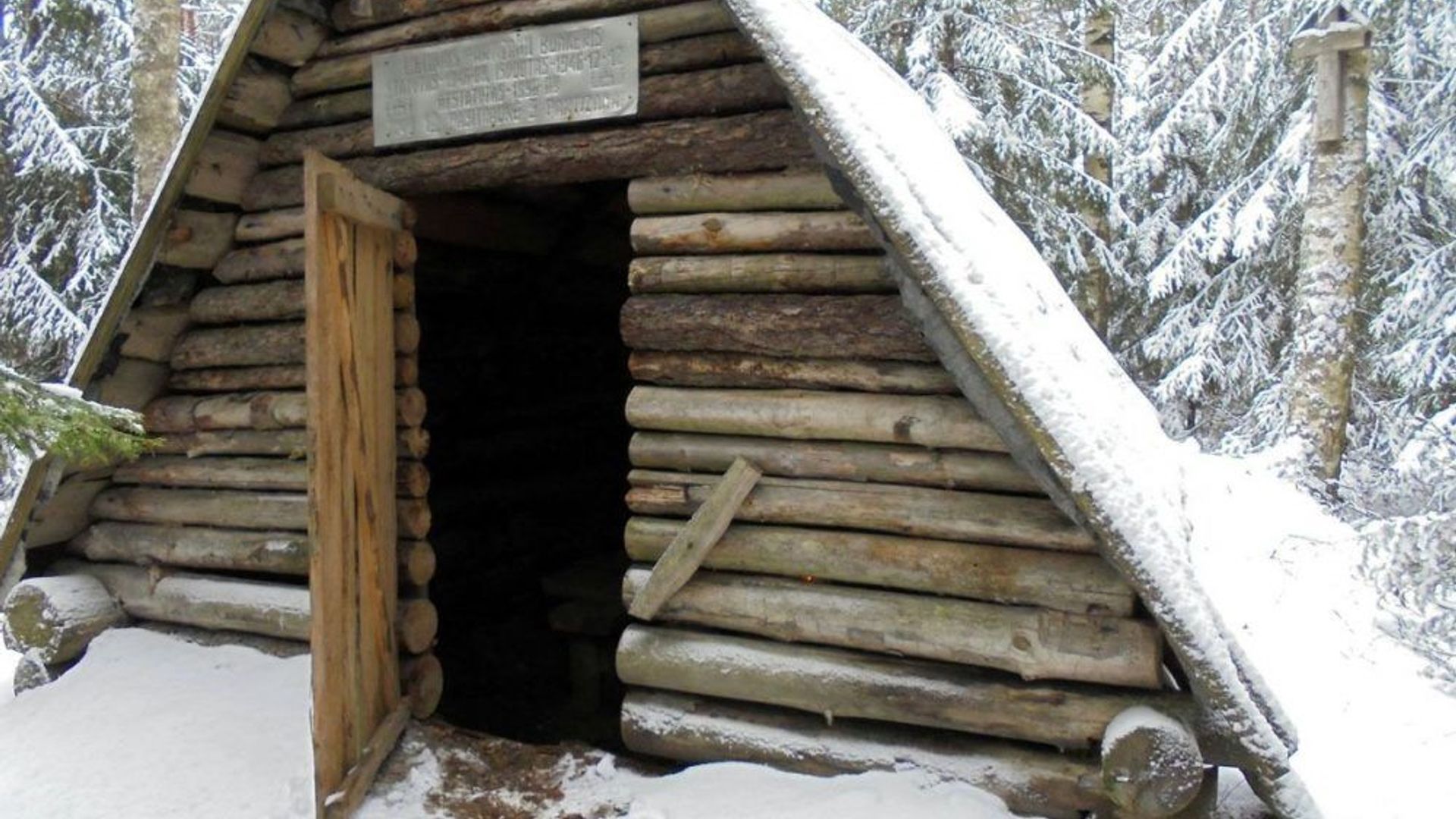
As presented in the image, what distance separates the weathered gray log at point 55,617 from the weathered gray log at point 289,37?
2.96 metres

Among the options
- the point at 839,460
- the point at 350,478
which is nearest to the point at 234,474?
the point at 350,478

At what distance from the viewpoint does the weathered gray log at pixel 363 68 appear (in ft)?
13.8

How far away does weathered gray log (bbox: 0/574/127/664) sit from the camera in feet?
17.0

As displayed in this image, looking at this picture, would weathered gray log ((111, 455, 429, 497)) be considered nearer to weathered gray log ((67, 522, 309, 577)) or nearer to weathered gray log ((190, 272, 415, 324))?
weathered gray log ((67, 522, 309, 577))

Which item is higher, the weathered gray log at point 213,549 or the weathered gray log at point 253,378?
the weathered gray log at point 253,378

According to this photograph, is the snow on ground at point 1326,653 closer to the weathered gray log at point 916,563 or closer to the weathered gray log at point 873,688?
the weathered gray log at point 916,563

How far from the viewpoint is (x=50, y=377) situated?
13.5 m

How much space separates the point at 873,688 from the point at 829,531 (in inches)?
24.4

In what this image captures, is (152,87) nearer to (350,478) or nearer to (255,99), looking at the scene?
(255,99)

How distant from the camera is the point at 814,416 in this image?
13.0ft

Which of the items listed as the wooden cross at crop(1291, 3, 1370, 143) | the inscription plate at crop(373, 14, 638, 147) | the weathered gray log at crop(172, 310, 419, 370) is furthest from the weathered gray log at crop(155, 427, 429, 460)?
the wooden cross at crop(1291, 3, 1370, 143)

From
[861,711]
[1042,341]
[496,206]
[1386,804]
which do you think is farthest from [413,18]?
[1386,804]

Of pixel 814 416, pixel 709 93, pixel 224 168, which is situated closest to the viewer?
pixel 814 416

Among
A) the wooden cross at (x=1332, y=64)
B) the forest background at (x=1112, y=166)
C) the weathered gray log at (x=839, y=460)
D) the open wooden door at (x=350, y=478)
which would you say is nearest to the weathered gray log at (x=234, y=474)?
the open wooden door at (x=350, y=478)
